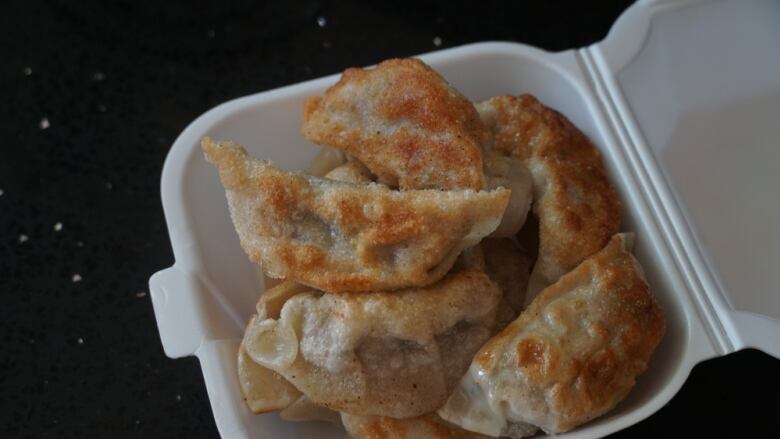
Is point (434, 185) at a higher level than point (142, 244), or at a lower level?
higher

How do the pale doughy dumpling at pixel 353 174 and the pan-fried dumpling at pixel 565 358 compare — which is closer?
the pan-fried dumpling at pixel 565 358

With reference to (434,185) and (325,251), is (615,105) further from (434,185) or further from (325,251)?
(325,251)

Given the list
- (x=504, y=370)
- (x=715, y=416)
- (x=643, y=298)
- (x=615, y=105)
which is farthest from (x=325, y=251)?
(x=715, y=416)

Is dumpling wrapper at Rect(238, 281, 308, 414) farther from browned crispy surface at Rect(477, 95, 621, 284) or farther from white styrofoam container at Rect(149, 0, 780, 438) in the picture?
browned crispy surface at Rect(477, 95, 621, 284)

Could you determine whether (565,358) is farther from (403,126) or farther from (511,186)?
(403,126)

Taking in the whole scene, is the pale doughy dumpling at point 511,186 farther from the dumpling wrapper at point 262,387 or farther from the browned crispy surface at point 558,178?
the dumpling wrapper at point 262,387

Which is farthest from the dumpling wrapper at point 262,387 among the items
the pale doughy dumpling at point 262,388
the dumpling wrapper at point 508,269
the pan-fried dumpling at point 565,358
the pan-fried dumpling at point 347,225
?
the dumpling wrapper at point 508,269
